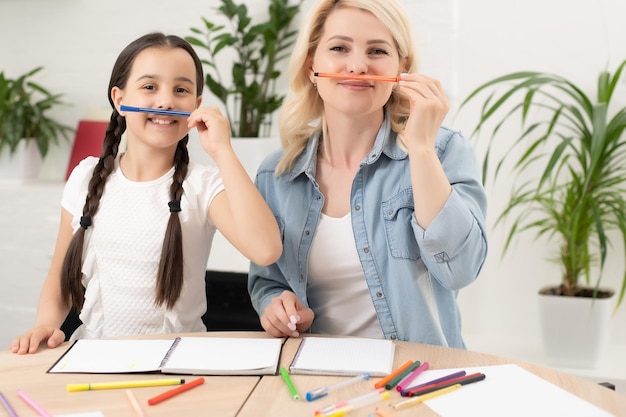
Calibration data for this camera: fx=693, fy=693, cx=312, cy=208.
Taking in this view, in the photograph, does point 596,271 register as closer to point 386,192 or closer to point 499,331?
point 499,331

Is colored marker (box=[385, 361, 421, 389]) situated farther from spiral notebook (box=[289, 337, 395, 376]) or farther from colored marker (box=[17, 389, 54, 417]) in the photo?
colored marker (box=[17, 389, 54, 417])

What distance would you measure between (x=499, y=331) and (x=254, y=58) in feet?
4.44

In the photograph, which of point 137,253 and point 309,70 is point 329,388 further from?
point 309,70

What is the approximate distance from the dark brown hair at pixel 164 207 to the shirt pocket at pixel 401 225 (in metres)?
0.42

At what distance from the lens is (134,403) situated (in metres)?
0.87

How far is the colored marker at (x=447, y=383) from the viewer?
90 cm

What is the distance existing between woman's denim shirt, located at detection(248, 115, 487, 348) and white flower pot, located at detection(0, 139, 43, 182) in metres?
1.77

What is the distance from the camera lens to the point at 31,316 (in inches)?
105

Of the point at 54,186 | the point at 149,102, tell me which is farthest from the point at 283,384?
the point at 54,186

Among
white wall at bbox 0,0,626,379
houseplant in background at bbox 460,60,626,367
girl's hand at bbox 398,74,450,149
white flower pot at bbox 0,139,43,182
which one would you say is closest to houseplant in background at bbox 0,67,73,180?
white flower pot at bbox 0,139,43,182

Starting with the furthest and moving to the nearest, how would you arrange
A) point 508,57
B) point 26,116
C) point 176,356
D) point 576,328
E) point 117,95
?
point 26,116 → point 508,57 → point 576,328 → point 117,95 → point 176,356

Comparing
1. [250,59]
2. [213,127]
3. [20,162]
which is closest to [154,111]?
[213,127]

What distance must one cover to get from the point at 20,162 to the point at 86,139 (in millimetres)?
293

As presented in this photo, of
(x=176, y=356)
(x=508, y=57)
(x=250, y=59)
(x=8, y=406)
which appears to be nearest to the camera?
(x=8, y=406)
